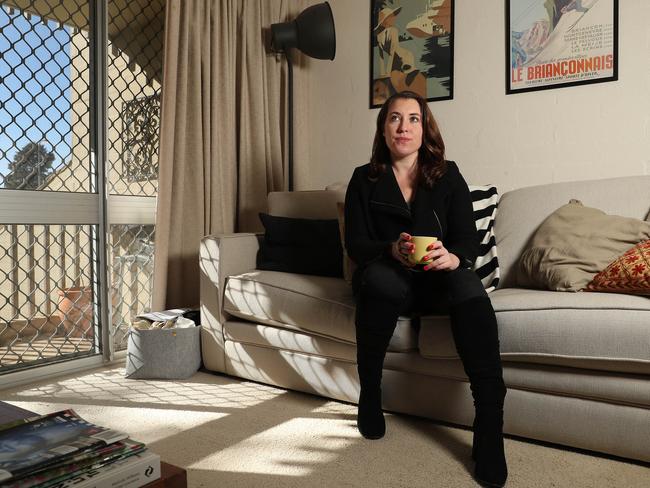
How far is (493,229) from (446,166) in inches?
19.7

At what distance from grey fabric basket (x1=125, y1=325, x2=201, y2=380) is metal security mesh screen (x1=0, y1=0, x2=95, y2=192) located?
2.52ft

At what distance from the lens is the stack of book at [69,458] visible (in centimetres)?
81

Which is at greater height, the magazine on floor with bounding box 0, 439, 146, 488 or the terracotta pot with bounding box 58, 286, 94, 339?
the magazine on floor with bounding box 0, 439, 146, 488

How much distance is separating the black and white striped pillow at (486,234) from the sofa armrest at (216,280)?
0.99 meters

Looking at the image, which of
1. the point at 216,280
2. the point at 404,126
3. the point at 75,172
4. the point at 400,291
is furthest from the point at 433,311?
the point at 75,172

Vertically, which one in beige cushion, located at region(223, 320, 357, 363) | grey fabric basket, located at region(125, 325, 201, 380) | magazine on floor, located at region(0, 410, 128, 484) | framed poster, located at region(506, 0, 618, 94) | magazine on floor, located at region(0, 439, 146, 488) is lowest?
grey fabric basket, located at region(125, 325, 201, 380)

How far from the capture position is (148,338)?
2.25 meters

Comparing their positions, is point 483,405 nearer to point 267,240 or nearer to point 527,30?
point 267,240

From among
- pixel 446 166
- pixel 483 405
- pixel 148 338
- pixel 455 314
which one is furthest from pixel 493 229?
pixel 148 338

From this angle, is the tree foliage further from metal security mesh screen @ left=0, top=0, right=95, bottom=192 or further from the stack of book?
the stack of book

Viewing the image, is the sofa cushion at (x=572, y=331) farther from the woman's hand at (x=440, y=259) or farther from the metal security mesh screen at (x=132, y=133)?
the metal security mesh screen at (x=132, y=133)

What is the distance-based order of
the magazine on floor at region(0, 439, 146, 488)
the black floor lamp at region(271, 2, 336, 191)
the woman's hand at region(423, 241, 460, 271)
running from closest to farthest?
the magazine on floor at region(0, 439, 146, 488) → the woman's hand at region(423, 241, 460, 271) → the black floor lamp at region(271, 2, 336, 191)

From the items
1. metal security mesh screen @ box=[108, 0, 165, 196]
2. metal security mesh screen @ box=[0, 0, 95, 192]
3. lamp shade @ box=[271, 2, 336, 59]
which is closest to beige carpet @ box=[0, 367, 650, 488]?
metal security mesh screen @ box=[0, 0, 95, 192]

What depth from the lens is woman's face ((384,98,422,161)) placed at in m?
1.87
